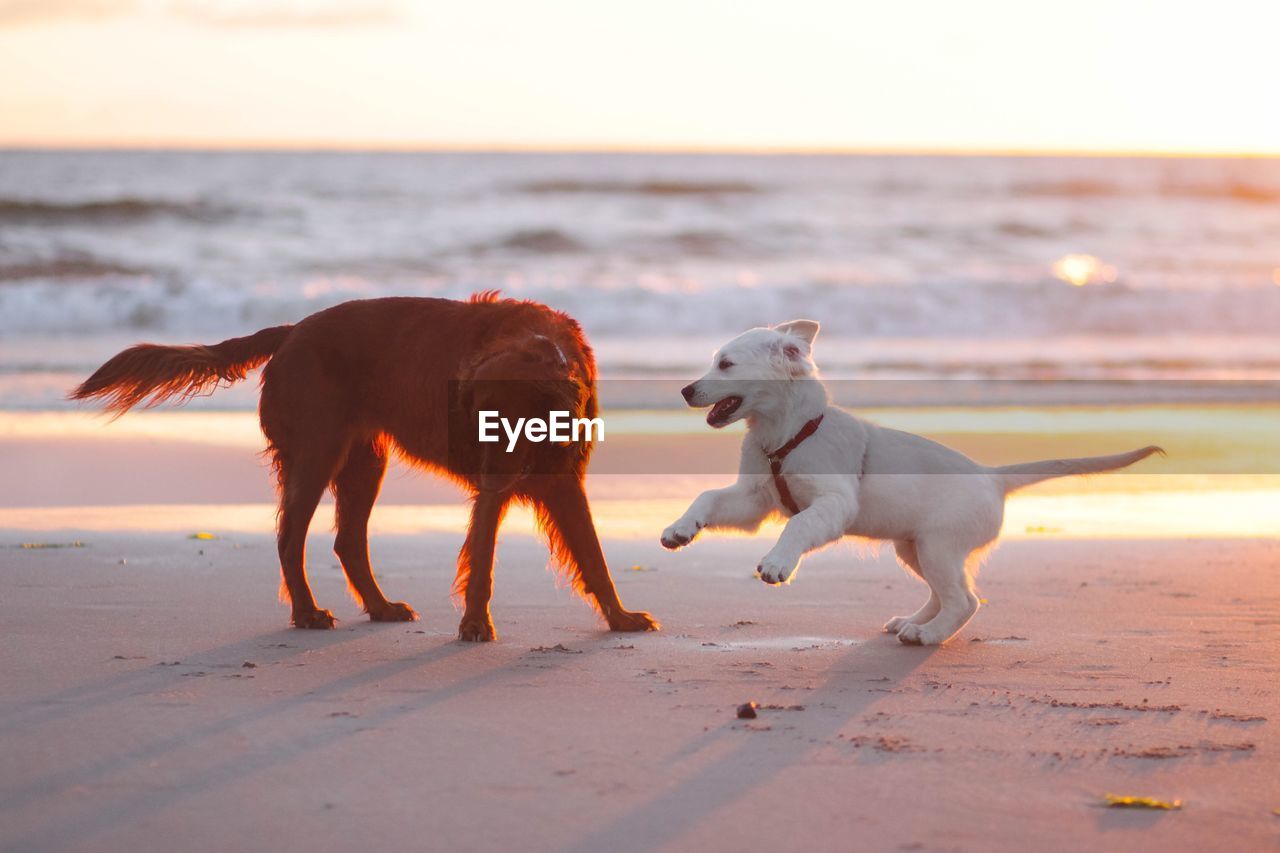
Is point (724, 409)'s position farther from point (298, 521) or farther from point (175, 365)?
point (175, 365)

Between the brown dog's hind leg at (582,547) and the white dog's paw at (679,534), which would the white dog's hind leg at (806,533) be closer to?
the white dog's paw at (679,534)

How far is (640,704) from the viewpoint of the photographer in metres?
4.45

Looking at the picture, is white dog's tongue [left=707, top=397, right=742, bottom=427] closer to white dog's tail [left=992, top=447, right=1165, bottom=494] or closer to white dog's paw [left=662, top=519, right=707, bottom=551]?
white dog's paw [left=662, top=519, right=707, bottom=551]

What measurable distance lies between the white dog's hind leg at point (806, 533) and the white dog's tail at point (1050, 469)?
0.75 m

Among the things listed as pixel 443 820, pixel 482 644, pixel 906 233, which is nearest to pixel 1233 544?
pixel 482 644

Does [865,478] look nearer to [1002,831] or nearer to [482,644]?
[482,644]

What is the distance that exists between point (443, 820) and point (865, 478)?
8.70ft

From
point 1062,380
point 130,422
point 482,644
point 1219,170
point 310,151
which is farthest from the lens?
point 310,151

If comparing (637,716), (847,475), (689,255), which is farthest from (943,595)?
(689,255)

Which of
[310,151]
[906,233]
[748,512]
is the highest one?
[310,151]

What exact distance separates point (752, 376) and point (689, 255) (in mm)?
24399

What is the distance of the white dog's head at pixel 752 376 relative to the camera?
5.57m

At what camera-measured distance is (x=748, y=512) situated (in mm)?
5535

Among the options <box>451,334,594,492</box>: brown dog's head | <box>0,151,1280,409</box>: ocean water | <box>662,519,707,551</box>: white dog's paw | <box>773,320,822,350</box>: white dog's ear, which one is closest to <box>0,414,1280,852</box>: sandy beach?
<box>662,519,707,551</box>: white dog's paw
